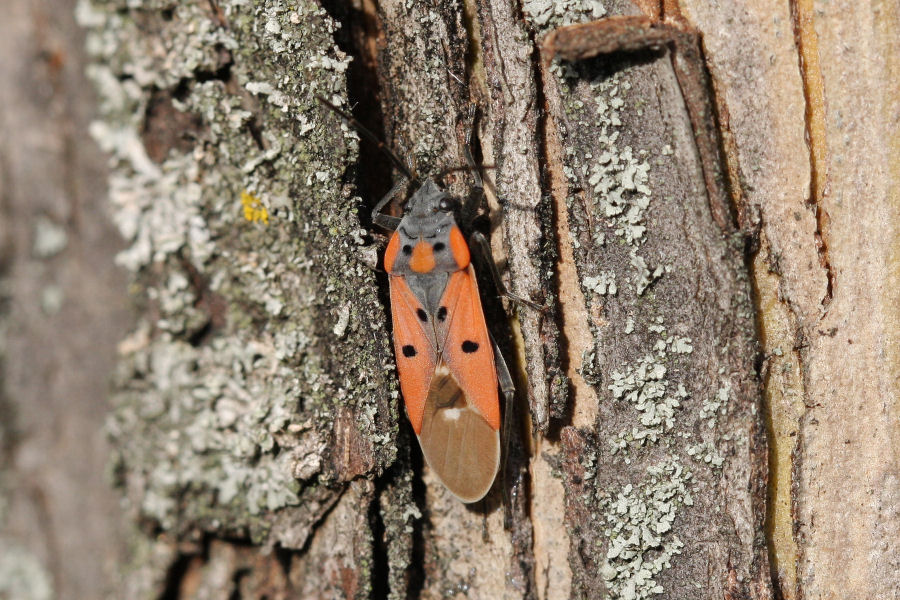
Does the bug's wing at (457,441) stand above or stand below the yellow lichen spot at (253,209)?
below

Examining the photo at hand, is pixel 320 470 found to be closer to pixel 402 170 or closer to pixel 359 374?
pixel 359 374

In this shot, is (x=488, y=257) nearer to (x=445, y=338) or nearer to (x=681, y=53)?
(x=445, y=338)

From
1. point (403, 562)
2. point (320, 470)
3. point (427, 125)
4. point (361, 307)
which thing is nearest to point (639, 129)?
point (427, 125)

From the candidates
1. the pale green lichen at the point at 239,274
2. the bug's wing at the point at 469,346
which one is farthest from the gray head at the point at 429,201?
the pale green lichen at the point at 239,274

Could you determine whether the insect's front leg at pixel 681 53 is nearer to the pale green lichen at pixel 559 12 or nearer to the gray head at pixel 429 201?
the pale green lichen at pixel 559 12

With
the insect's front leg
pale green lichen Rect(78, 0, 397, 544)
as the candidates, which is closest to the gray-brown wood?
pale green lichen Rect(78, 0, 397, 544)

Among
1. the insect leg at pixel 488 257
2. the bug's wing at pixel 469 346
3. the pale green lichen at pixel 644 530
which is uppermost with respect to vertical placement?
the insect leg at pixel 488 257

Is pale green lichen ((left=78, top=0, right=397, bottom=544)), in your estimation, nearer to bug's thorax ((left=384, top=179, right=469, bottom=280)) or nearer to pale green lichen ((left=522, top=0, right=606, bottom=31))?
bug's thorax ((left=384, top=179, right=469, bottom=280))

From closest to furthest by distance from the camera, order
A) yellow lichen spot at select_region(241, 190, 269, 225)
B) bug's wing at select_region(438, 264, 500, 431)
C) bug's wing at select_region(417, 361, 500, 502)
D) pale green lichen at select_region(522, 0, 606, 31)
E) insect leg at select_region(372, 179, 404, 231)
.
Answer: pale green lichen at select_region(522, 0, 606, 31), yellow lichen spot at select_region(241, 190, 269, 225), bug's wing at select_region(417, 361, 500, 502), bug's wing at select_region(438, 264, 500, 431), insect leg at select_region(372, 179, 404, 231)
